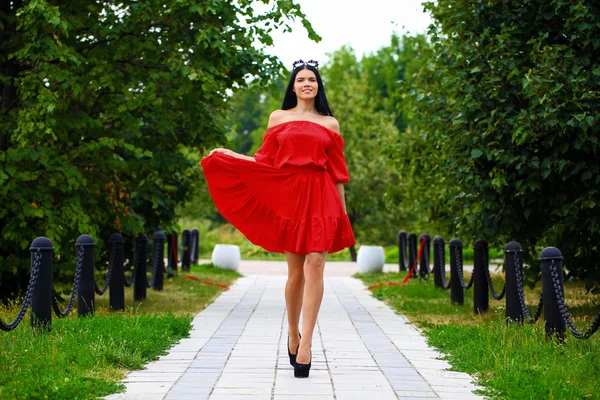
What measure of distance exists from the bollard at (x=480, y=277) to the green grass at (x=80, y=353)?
11.8 feet

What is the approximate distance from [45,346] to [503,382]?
3.64 m

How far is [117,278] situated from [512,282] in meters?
4.87

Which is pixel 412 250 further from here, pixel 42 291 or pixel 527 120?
pixel 42 291

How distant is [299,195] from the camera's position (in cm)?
702

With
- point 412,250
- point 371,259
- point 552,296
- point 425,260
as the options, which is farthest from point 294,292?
point 371,259

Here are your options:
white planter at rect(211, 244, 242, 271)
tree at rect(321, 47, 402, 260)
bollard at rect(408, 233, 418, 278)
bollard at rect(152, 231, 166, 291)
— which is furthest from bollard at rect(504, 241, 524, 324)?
tree at rect(321, 47, 402, 260)

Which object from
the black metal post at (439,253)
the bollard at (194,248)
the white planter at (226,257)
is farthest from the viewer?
the bollard at (194,248)

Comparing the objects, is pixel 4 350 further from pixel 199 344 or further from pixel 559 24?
pixel 559 24

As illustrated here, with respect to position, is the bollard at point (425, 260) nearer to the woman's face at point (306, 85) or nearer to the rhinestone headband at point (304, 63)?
the rhinestone headband at point (304, 63)

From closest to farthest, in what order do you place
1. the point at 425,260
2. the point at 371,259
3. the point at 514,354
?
the point at 514,354 < the point at 425,260 < the point at 371,259

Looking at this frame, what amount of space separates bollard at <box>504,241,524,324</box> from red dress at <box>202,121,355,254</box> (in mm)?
2983

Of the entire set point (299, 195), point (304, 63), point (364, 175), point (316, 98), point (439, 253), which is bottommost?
point (439, 253)

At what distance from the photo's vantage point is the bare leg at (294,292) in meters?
7.07

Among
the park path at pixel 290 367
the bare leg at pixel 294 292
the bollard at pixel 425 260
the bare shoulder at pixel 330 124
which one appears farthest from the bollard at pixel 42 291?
the bollard at pixel 425 260
